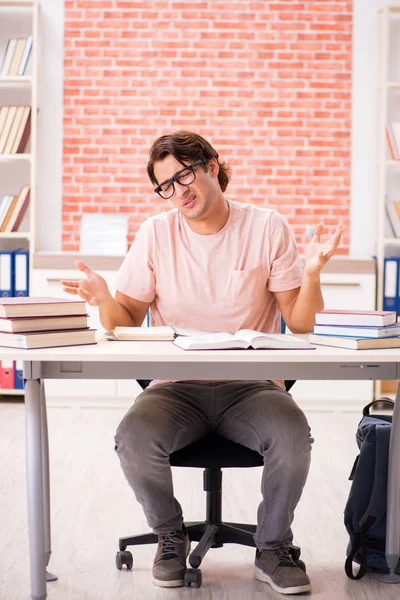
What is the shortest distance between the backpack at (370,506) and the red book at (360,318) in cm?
41

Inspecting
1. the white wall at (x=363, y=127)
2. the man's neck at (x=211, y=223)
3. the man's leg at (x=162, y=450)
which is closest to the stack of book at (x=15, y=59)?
the white wall at (x=363, y=127)

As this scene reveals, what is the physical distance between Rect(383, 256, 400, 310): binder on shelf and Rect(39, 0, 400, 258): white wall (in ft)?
0.99

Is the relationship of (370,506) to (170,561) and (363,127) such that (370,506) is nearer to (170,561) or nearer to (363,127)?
(170,561)

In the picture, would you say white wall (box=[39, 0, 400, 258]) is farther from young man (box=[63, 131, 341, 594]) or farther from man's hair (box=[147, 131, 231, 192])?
man's hair (box=[147, 131, 231, 192])

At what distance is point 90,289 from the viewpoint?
2.29 metres

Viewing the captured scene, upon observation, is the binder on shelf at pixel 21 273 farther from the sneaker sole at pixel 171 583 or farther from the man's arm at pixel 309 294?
the sneaker sole at pixel 171 583

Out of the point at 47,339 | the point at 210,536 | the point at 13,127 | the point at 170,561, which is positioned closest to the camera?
the point at 47,339

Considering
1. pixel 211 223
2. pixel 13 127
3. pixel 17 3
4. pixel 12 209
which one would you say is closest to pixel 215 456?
pixel 211 223

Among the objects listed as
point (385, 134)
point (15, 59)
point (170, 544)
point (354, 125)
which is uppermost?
point (15, 59)

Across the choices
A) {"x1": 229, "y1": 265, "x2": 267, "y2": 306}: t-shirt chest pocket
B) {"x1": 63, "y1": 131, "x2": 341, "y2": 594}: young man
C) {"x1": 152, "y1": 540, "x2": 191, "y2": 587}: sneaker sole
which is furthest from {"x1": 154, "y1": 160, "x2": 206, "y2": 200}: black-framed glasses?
{"x1": 152, "y1": 540, "x2": 191, "y2": 587}: sneaker sole

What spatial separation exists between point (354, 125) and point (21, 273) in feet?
6.95

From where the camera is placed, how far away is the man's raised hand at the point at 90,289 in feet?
7.37

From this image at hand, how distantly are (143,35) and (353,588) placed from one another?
3.57 metres

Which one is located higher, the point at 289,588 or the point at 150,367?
the point at 150,367
